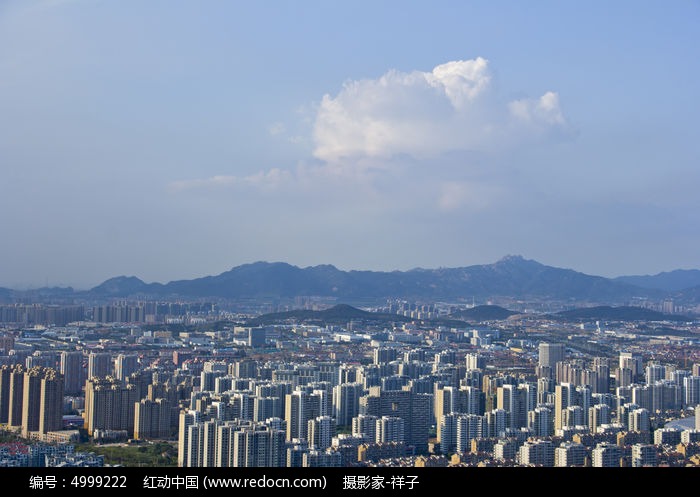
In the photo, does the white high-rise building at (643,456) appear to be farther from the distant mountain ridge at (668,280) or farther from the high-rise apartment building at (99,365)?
the distant mountain ridge at (668,280)

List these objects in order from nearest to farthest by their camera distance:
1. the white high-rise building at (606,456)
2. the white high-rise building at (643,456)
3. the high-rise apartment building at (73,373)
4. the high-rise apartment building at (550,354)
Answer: the white high-rise building at (606,456) < the white high-rise building at (643,456) < the high-rise apartment building at (73,373) < the high-rise apartment building at (550,354)

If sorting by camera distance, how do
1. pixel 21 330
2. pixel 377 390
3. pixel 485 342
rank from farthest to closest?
1. pixel 485 342
2. pixel 21 330
3. pixel 377 390

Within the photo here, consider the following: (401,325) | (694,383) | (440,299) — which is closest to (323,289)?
(440,299)

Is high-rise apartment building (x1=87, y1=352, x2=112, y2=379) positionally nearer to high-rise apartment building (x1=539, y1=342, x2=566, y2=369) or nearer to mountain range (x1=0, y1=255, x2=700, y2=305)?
high-rise apartment building (x1=539, y1=342, x2=566, y2=369)

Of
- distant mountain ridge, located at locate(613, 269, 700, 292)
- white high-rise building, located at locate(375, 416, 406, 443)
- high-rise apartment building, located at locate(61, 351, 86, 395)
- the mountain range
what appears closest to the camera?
white high-rise building, located at locate(375, 416, 406, 443)

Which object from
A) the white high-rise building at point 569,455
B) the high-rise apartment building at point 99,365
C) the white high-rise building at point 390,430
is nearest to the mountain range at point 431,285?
the high-rise apartment building at point 99,365

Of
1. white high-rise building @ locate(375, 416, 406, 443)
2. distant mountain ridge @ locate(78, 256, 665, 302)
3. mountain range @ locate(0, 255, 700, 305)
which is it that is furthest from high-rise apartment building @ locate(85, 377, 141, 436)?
distant mountain ridge @ locate(78, 256, 665, 302)

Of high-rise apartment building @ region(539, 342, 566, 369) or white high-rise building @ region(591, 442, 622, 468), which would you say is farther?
high-rise apartment building @ region(539, 342, 566, 369)
